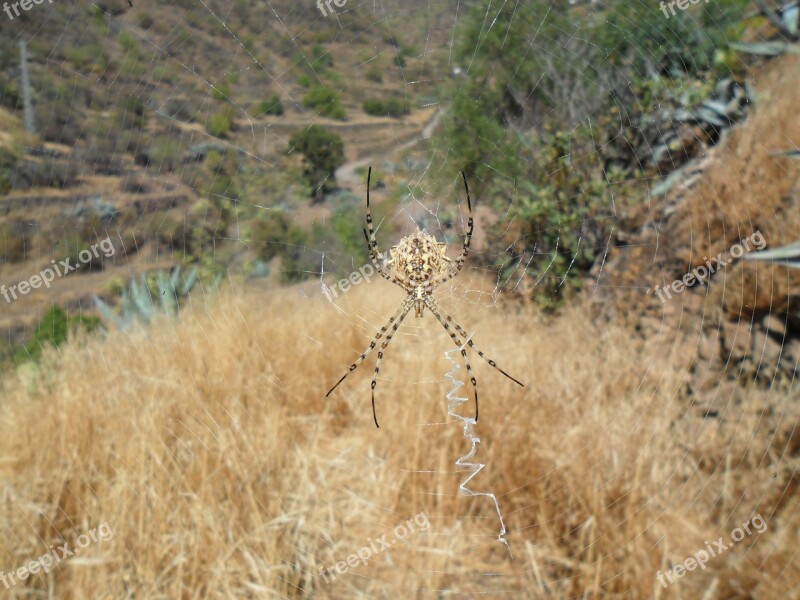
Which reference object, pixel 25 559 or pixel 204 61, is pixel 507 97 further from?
pixel 25 559

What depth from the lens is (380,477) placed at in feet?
10.0

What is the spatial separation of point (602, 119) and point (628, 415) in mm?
3939

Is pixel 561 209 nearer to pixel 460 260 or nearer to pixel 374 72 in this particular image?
pixel 374 72

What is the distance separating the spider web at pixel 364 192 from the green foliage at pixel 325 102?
4 centimetres

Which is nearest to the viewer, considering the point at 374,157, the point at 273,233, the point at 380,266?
the point at 380,266

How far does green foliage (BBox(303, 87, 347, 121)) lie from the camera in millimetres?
3423

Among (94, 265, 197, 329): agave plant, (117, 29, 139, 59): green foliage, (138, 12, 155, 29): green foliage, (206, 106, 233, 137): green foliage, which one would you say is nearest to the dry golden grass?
(94, 265, 197, 329): agave plant

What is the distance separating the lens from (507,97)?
625 cm

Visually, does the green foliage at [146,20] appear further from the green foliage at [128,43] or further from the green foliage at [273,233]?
the green foliage at [273,233]

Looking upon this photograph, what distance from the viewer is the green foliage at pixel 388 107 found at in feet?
11.3

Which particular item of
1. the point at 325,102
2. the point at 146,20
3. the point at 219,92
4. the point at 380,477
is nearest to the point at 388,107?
the point at 325,102

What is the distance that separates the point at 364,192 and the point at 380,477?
165cm

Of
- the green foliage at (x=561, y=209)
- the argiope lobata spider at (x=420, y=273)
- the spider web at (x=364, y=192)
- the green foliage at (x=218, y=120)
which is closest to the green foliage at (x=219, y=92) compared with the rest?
the spider web at (x=364, y=192)

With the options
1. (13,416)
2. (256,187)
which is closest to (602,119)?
(256,187)
